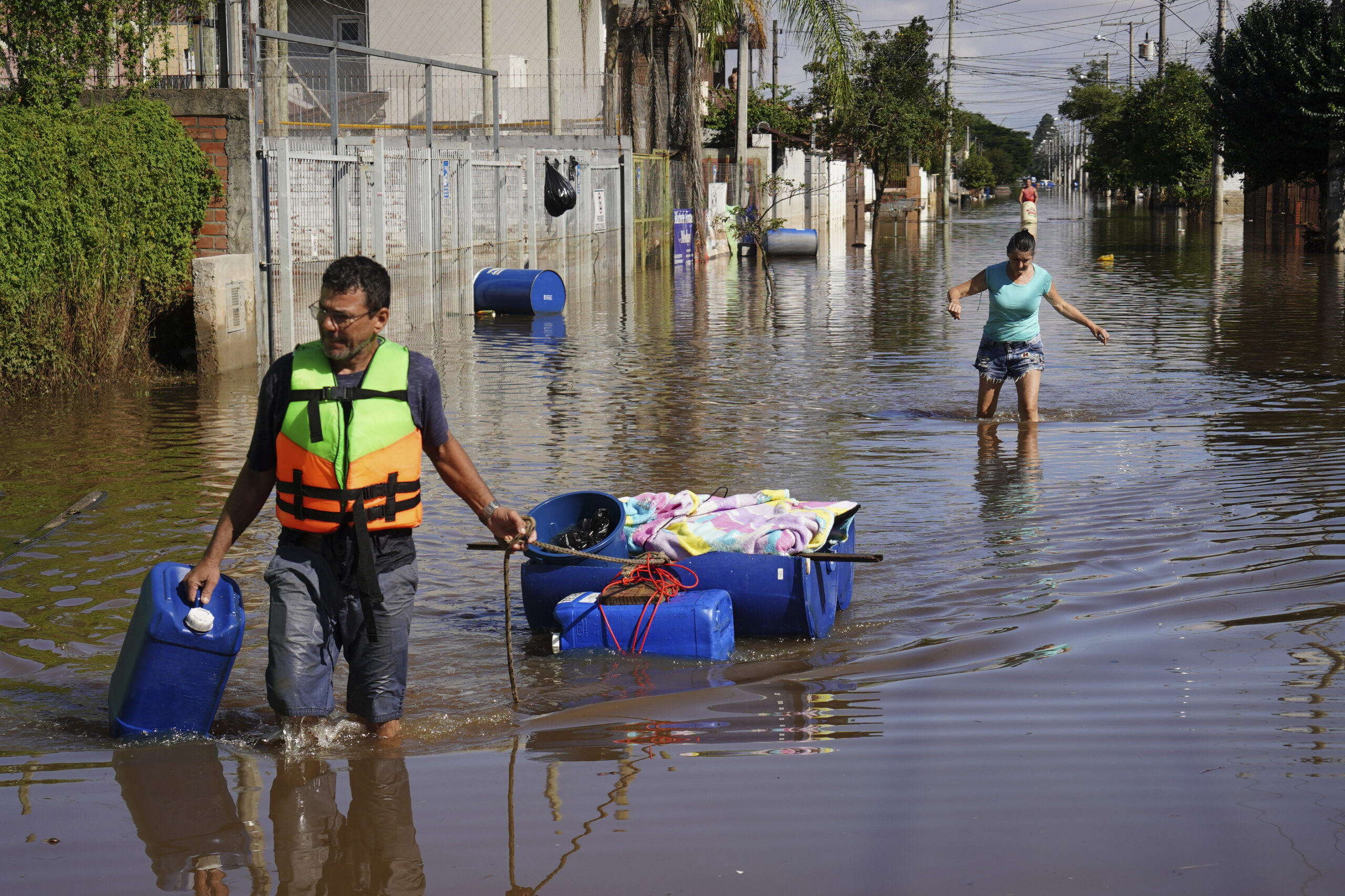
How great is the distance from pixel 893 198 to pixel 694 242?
1355 inches

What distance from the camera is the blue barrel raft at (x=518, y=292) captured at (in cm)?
1984

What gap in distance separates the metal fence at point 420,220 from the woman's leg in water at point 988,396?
686 centimetres

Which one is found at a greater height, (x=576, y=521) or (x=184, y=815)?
(x=576, y=521)

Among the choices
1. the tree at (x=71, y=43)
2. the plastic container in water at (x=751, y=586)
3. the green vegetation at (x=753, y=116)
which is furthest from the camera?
the green vegetation at (x=753, y=116)

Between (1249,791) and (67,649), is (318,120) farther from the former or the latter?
(1249,791)

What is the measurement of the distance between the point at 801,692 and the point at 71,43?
10821mm

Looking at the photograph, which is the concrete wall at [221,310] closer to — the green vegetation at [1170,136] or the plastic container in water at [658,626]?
the plastic container in water at [658,626]

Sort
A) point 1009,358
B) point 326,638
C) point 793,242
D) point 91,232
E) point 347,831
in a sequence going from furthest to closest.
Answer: point 793,242, point 91,232, point 1009,358, point 326,638, point 347,831

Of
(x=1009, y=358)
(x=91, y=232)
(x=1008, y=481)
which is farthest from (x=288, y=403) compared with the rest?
(x=91, y=232)

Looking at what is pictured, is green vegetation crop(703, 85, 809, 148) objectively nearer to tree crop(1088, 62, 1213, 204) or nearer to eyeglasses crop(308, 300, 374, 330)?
tree crop(1088, 62, 1213, 204)

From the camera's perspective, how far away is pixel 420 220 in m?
18.1

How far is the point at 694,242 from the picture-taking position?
33344 millimetres

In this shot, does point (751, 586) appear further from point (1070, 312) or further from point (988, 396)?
point (1070, 312)

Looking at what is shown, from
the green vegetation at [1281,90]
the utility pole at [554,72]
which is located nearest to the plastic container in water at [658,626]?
the utility pole at [554,72]
